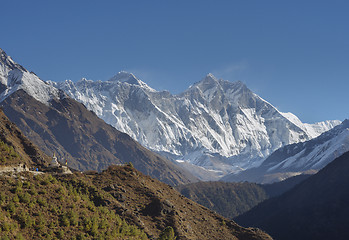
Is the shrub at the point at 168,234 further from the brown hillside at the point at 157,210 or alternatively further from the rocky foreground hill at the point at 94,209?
the brown hillside at the point at 157,210

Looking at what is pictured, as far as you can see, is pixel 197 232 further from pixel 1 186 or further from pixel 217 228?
pixel 1 186

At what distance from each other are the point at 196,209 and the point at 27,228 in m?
58.0

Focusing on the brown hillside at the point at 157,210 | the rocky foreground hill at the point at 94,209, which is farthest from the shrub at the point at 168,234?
the brown hillside at the point at 157,210

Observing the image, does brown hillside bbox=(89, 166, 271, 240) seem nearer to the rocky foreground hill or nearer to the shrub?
the rocky foreground hill

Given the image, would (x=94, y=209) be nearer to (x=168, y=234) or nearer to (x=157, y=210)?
(x=168, y=234)

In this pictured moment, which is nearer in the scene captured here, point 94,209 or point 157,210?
point 94,209

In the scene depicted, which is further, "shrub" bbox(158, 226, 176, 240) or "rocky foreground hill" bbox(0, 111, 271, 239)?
"shrub" bbox(158, 226, 176, 240)

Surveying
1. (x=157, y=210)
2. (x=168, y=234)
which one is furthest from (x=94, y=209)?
(x=157, y=210)

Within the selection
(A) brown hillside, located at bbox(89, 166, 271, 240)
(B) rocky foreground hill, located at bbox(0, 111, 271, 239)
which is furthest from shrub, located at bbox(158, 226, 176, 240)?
(A) brown hillside, located at bbox(89, 166, 271, 240)

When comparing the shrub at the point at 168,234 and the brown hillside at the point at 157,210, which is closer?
the shrub at the point at 168,234

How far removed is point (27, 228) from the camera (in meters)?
56.4

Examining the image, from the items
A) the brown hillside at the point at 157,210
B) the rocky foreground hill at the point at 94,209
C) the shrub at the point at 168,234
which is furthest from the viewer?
the brown hillside at the point at 157,210

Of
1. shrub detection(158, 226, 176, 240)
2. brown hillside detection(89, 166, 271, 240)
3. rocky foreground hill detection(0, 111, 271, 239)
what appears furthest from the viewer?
brown hillside detection(89, 166, 271, 240)

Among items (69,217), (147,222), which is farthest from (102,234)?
(147,222)
